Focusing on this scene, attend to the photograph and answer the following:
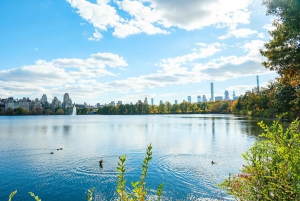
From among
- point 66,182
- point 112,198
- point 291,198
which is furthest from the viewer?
point 66,182

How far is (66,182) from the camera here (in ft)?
61.5

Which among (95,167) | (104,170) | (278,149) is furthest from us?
(95,167)

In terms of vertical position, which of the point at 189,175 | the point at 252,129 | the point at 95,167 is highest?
the point at 252,129

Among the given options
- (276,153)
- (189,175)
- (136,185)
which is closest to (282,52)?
(189,175)

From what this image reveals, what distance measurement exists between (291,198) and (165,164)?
20.4 metres

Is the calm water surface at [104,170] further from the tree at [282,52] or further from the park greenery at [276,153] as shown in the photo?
the tree at [282,52]

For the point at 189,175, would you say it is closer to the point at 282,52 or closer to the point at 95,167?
the point at 95,167

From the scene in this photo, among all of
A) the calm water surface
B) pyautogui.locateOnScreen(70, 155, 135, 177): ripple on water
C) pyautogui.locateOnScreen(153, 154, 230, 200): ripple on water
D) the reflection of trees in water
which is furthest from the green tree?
the reflection of trees in water

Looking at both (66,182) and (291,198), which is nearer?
(291,198)

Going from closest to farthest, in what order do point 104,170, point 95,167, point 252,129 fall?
point 104,170 < point 95,167 < point 252,129

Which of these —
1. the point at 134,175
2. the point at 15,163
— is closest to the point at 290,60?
the point at 134,175

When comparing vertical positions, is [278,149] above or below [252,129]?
above

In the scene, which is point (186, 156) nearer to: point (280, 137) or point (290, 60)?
point (290, 60)

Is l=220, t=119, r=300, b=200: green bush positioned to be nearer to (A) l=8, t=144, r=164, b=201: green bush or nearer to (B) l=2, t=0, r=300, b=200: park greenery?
(B) l=2, t=0, r=300, b=200: park greenery
